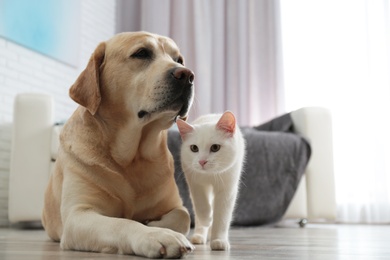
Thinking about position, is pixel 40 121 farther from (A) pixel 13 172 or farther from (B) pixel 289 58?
(B) pixel 289 58

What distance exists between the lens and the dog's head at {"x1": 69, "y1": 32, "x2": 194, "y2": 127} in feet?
4.88

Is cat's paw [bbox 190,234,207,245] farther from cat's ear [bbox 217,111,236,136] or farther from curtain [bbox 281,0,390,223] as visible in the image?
curtain [bbox 281,0,390,223]

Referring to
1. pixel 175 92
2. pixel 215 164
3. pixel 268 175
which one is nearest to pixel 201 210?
pixel 215 164

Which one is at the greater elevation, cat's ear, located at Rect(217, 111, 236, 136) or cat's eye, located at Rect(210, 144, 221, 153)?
cat's ear, located at Rect(217, 111, 236, 136)

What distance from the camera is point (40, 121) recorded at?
3.11 meters

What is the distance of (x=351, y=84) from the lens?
14.2 ft

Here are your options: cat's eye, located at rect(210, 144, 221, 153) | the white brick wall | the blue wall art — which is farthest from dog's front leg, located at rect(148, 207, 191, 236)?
the blue wall art

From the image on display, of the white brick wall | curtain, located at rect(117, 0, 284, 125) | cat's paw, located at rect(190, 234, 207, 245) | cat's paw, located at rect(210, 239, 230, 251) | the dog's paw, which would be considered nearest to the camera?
the dog's paw

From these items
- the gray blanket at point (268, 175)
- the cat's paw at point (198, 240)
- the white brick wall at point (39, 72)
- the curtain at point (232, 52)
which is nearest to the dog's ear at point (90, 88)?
the cat's paw at point (198, 240)

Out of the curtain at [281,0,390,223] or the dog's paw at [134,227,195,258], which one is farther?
the curtain at [281,0,390,223]

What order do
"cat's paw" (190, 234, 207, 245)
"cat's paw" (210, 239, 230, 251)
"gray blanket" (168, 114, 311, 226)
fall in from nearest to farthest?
"cat's paw" (210, 239, 230, 251), "cat's paw" (190, 234, 207, 245), "gray blanket" (168, 114, 311, 226)

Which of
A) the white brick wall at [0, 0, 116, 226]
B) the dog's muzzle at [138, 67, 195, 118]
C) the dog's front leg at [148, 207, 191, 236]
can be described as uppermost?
the white brick wall at [0, 0, 116, 226]

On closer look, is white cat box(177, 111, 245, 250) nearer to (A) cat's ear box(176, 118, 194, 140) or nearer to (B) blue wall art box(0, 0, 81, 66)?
(A) cat's ear box(176, 118, 194, 140)

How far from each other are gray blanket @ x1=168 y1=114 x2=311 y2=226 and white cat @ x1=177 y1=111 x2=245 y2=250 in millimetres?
1311
